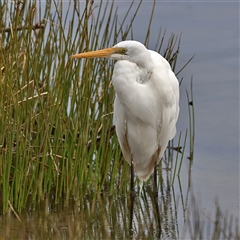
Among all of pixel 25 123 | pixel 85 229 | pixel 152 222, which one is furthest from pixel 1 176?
pixel 152 222

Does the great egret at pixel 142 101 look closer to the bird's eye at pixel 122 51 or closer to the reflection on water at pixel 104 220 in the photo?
the bird's eye at pixel 122 51

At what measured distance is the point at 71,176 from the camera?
3895 mm

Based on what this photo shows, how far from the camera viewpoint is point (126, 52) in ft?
11.6

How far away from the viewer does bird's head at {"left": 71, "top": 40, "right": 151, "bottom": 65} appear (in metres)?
3.52

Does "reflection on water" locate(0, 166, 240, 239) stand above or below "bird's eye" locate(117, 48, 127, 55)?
below

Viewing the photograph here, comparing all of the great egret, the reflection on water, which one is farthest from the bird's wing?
the reflection on water

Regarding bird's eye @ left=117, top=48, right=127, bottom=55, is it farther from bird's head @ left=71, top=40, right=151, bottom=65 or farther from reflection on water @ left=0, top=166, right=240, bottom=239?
reflection on water @ left=0, top=166, right=240, bottom=239

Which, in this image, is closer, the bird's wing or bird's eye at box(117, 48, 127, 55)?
bird's eye at box(117, 48, 127, 55)

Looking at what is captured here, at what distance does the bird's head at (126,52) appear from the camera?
352 centimetres

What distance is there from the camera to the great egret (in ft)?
11.6

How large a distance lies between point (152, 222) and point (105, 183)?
0.76 metres

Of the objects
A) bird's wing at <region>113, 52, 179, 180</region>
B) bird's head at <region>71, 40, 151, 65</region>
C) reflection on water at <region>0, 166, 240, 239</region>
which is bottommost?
reflection on water at <region>0, 166, 240, 239</region>

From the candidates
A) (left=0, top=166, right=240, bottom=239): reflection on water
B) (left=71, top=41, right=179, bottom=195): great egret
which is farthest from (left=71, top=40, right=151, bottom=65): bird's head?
(left=0, top=166, right=240, bottom=239): reflection on water

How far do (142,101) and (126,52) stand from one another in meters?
0.34
